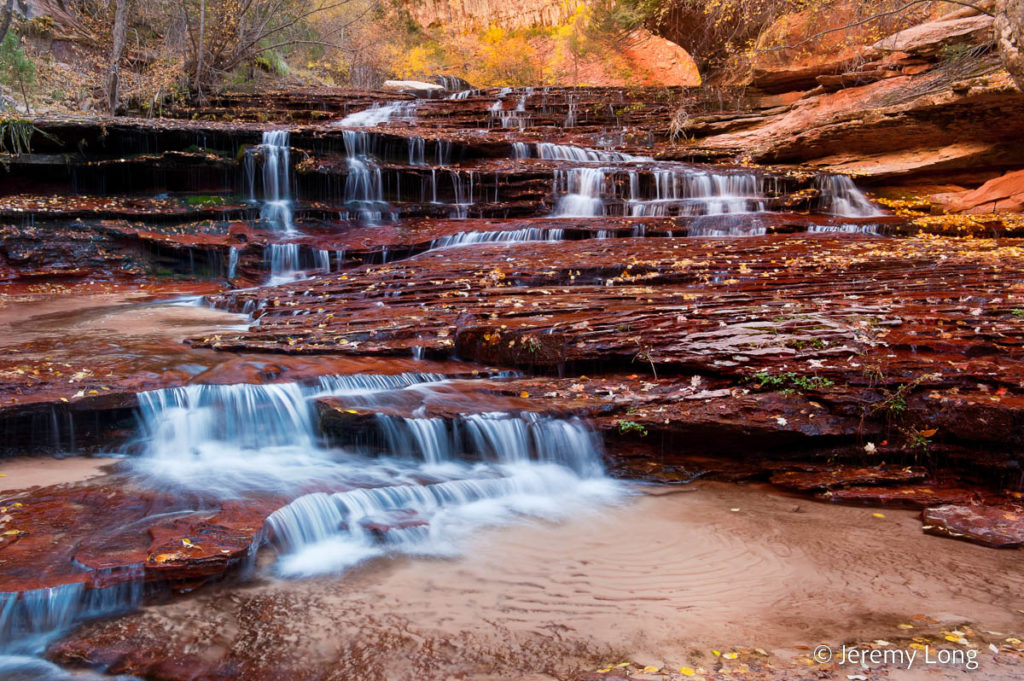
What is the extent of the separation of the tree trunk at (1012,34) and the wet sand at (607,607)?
7.12 m

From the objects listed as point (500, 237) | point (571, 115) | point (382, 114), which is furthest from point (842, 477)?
point (382, 114)

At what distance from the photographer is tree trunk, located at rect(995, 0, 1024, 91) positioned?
796 centimetres

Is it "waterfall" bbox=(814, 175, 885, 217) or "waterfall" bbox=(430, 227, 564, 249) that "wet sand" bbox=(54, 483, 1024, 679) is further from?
"waterfall" bbox=(814, 175, 885, 217)

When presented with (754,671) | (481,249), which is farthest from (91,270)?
(754,671)

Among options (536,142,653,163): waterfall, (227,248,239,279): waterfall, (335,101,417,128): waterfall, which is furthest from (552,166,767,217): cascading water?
(335,101,417,128): waterfall

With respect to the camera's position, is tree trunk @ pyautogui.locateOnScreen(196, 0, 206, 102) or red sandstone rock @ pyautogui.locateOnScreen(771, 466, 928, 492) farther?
tree trunk @ pyautogui.locateOnScreen(196, 0, 206, 102)

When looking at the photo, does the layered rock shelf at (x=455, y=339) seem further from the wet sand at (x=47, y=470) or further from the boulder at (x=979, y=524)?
the wet sand at (x=47, y=470)

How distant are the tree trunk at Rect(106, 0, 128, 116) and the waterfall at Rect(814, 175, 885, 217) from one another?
18.2 metres

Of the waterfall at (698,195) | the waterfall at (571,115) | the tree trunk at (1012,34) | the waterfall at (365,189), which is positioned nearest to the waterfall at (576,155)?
the waterfall at (698,195)

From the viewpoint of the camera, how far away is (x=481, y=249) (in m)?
11.4

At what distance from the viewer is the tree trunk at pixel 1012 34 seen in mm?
7965

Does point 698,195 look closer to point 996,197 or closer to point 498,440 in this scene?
point 996,197

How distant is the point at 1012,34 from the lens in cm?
814

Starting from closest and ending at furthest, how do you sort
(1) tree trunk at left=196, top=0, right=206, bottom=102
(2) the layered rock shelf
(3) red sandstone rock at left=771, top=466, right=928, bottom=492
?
(2) the layered rock shelf, (3) red sandstone rock at left=771, top=466, right=928, bottom=492, (1) tree trunk at left=196, top=0, right=206, bottom=102
